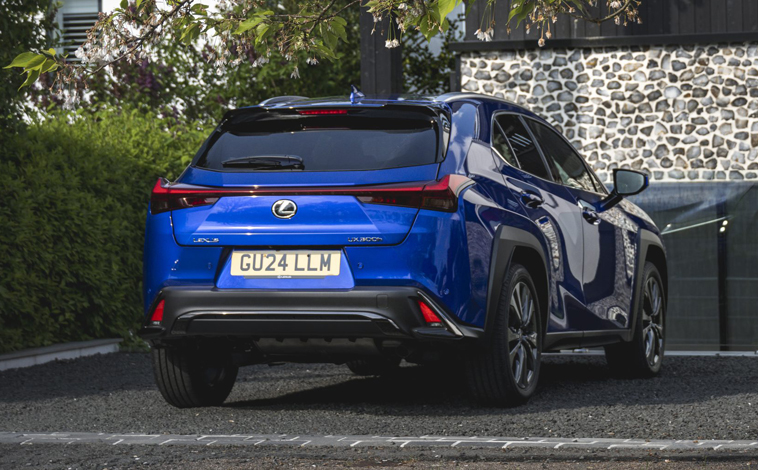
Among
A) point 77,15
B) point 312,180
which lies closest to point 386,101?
point 312,180

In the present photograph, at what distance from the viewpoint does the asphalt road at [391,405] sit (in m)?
5.89

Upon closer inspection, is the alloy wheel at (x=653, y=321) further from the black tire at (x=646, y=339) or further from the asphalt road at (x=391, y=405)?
the asphalt road at (x=391, y=405)

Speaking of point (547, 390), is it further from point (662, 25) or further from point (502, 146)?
point (662, 25)

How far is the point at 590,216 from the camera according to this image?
7645 mm

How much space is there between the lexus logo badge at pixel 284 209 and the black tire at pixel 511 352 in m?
1.20

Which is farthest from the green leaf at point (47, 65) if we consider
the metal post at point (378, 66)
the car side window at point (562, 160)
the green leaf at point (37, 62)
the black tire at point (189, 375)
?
the metal post at point (378, 66)

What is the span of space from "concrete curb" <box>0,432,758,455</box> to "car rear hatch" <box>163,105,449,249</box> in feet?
3.18

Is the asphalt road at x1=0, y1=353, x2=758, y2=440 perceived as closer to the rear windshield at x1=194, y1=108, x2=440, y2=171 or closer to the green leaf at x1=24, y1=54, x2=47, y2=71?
the rear windshield at x1=194, y1=108, x2=440, y2=171

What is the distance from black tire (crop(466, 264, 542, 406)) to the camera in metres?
6.18

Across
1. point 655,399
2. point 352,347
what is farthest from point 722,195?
point 352,347

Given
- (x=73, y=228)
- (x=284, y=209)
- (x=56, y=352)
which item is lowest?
(x=56, y=352)

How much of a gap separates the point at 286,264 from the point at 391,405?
1.37 meters

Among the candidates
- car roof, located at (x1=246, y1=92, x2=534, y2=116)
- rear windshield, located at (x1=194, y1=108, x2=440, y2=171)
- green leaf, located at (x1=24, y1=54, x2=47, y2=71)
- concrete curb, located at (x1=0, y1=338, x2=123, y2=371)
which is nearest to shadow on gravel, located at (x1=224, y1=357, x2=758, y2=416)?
rear windshield, located at (x1=194, y1=108, x2=440, y2=171)

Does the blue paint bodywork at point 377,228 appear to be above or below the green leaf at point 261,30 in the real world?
below
